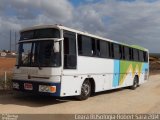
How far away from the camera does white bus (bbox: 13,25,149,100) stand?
39.1ft

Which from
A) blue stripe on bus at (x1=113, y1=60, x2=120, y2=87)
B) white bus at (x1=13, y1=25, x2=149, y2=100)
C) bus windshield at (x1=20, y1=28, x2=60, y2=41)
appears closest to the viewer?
white bus at (x1=13, y1=25, x2=149, y2=100)

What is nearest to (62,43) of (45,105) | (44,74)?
(44,74)

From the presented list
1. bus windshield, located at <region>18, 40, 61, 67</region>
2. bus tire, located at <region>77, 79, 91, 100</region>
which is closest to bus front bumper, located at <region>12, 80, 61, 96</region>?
bus windshield, located at <region>18, 40, 61, 67</region>

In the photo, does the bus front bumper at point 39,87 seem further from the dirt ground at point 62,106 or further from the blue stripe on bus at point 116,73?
the blue stripe on bus at point 116,73

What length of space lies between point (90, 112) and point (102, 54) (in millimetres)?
5358

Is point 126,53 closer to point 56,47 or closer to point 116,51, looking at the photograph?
point 116,51

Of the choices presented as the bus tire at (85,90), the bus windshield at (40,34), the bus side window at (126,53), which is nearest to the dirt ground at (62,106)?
the bus tire at (85,90)

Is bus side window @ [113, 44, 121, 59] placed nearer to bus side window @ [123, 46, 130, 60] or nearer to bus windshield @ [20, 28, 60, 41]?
bus side window @ [123, 46, 130, 60]

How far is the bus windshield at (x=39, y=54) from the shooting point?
39.2ft

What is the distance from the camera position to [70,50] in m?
12.6

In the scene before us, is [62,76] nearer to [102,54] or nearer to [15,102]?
→ [15,102]

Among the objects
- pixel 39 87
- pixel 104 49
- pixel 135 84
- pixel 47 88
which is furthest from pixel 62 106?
pixel 135 84

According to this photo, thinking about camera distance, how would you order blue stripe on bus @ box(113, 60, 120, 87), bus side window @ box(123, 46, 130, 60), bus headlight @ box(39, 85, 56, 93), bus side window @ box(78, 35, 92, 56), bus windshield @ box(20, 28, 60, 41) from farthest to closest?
1. bus side window @ box(123, 46, 130, 60)
2. blue stripe on bus @ box(113, 60, 120, 87)
3. bus side window @ box(78, 35, 92, 56)
4. bus windshield @ box(20, 28, 60, 41)
5. bus headlight @ box(39, 85, 56, 93)

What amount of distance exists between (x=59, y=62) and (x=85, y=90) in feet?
8.11
